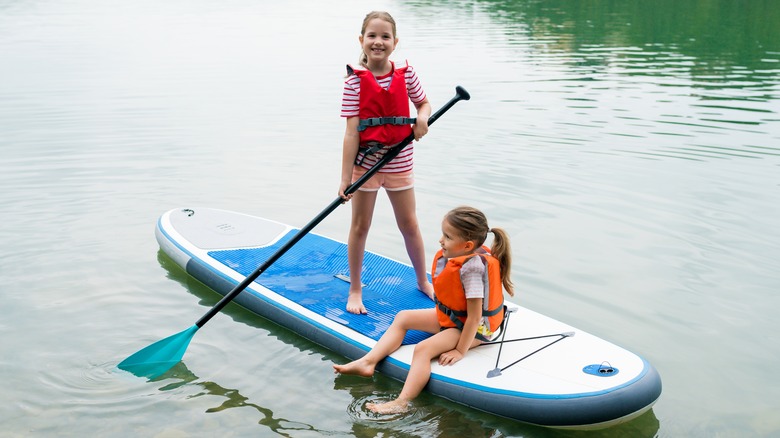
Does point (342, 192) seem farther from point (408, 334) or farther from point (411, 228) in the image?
point (408, 334)

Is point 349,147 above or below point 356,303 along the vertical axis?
above

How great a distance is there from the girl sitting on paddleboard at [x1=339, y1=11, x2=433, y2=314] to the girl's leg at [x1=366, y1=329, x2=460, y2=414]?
708mm

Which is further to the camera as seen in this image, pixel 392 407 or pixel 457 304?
pixel 457 304

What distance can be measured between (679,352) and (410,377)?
5.59ft

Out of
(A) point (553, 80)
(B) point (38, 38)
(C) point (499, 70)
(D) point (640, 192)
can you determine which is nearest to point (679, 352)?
(D) point (640, 192)

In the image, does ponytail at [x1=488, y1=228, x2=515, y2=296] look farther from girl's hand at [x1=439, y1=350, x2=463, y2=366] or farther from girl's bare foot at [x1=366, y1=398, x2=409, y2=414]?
girl's bare foot at [x1=366, y1=398, x2=409, y2=414]

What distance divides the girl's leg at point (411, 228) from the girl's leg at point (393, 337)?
635 mm

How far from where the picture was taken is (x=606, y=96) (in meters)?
11.9

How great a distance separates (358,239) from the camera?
4785mm

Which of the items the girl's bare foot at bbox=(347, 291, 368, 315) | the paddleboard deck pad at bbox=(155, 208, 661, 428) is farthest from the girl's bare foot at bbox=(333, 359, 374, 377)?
the girl's bare foot at bbox=(347, 291, 368, 315)

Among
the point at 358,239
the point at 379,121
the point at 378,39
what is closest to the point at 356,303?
the point at 358,239

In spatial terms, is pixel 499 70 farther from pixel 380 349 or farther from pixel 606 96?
pixel 380 349

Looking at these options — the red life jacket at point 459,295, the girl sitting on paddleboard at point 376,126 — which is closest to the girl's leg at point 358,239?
the girl sitting on paddleboard at point 376,126

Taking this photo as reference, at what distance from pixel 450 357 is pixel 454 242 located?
61 centimetres
